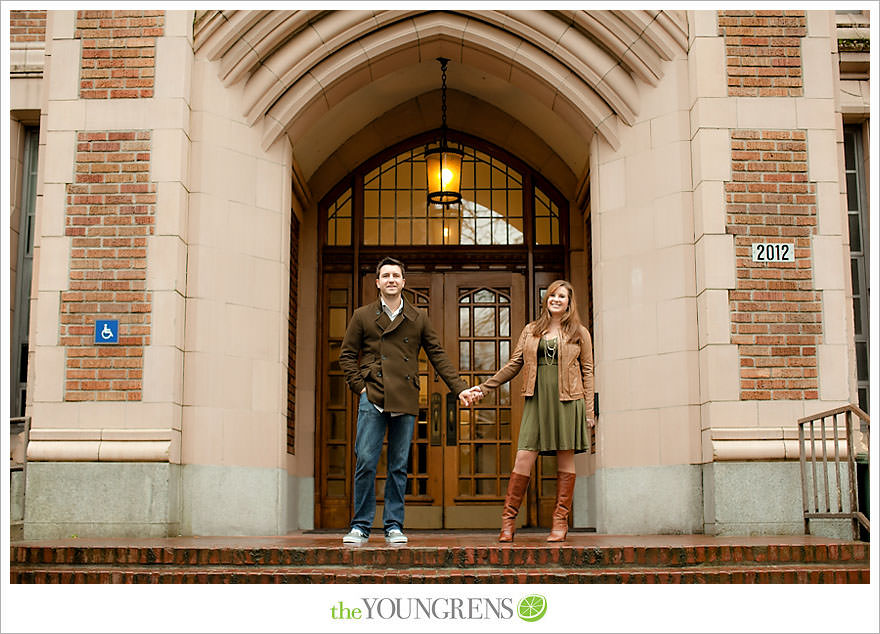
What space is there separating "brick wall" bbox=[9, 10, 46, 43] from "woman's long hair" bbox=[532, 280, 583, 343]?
19.2 feet

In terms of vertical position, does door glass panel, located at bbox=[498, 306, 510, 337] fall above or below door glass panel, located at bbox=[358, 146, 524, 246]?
below

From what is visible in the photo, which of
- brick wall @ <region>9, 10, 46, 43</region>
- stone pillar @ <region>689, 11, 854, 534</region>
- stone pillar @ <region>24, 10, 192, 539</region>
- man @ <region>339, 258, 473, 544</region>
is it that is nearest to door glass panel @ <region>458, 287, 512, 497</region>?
stone pillar @ <region>689, 11, 854, 534</region>

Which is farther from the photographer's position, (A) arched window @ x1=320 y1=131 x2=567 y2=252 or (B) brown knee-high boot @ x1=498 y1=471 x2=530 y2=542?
(A) arched window @ x1=320 y1=131 x2=567 y2=252

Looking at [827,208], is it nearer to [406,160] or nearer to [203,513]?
[406,160]

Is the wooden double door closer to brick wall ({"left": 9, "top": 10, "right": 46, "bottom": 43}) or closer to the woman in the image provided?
the woman

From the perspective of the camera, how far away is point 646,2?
8.45m

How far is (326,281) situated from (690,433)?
4440mm

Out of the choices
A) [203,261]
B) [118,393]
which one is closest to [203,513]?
[118,393]

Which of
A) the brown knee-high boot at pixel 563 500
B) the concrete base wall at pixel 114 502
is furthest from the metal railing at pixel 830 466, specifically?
the concrete base wall at pixel 114 502

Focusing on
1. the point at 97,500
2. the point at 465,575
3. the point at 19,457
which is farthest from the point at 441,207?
the point at 465,575

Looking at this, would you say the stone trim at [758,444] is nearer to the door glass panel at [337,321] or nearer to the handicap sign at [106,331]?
the door glass panel at [337,321]

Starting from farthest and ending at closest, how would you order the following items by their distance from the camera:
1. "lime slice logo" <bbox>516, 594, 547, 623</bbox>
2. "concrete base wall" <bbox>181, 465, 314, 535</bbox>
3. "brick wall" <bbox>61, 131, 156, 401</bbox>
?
"concrete base wall" <bbox>181, 465, 314, 535</bbox>
"brick wall" <bbox>61, 131, 156, 401</bbox>
"lime slice logo" <bbox>516, 594, 547, 623</bbox>

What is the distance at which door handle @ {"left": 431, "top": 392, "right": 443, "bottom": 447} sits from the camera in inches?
420

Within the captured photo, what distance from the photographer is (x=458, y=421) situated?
10.7 metres
